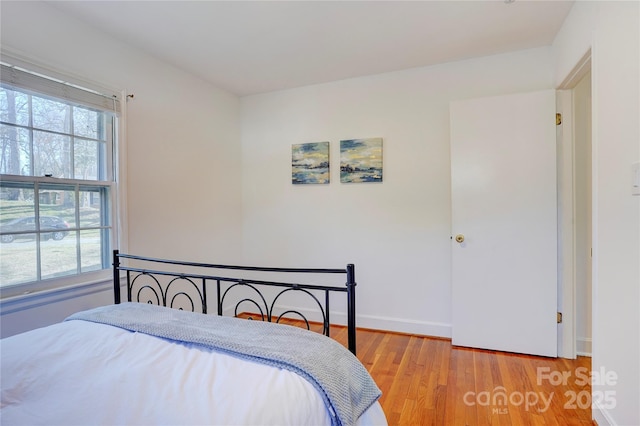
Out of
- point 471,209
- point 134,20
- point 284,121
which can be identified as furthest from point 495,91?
point 134,20

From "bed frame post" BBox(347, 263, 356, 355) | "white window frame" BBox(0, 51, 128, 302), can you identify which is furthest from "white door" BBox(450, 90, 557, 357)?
"white window frame" BBox(0, 51, 128, 302)

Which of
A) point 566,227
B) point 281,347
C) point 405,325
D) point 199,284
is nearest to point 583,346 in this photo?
point 566,227

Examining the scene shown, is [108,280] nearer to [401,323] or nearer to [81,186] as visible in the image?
[81,186]

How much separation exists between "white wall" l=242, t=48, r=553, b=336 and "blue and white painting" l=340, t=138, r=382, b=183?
0.07 m

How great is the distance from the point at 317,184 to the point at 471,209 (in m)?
1.47

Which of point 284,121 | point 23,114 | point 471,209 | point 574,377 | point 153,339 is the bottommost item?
point 574,377

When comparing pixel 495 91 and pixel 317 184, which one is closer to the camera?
pixel 495 91

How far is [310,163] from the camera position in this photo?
336cm

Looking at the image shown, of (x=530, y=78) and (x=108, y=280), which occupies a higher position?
(x=530, y=78)

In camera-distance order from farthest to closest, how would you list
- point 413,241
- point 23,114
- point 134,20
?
point 413,241, point 134,20, point 23,114

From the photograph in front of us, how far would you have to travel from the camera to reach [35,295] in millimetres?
1920

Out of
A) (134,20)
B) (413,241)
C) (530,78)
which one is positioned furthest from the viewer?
(413,241)

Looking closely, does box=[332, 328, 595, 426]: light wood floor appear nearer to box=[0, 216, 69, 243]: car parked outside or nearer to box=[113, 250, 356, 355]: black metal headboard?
box=[113, 250, 356, 355]: black metal headboard
